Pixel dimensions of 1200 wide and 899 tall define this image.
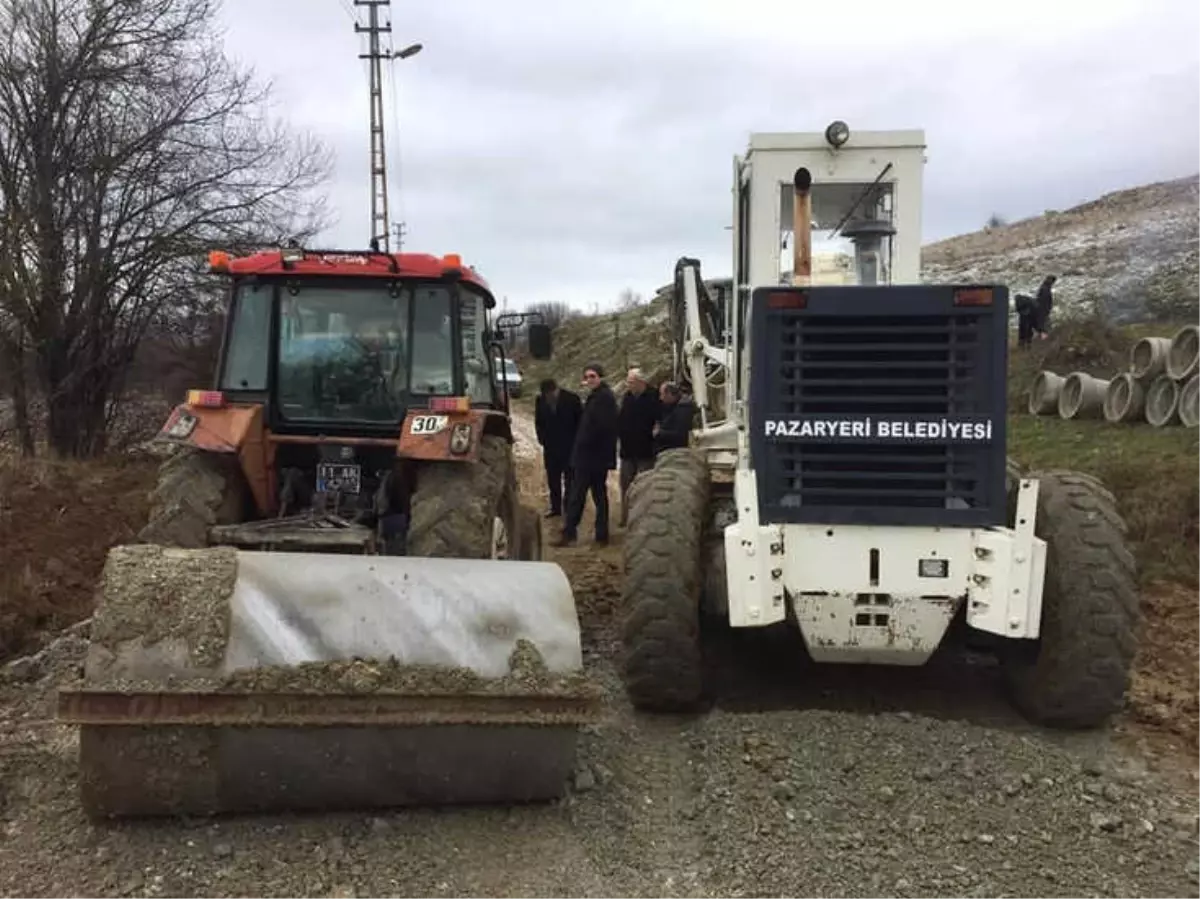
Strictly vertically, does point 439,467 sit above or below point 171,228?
below

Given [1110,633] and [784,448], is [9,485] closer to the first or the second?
[784,448]

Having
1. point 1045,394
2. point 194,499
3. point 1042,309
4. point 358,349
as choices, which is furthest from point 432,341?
point 1042,309

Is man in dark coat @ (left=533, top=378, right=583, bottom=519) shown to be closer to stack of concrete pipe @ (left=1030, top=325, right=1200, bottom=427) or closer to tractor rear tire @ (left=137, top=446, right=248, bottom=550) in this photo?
tractor rear tire @ (left=137, top=446, right=248, bottom=550)

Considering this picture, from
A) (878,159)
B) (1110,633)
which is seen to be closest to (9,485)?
(878,159)

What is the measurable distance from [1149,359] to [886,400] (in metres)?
9.71

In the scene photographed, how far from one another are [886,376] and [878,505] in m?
0.60

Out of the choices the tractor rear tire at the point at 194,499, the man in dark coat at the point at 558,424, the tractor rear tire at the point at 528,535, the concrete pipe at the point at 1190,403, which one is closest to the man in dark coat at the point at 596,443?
the man in dark coat at the point at 558,424

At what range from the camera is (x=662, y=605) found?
531 cm

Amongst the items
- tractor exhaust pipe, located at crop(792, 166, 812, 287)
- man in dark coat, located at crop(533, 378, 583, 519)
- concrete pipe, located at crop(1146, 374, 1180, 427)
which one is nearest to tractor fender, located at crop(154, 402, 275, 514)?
tractor exhaust pipe, located at crop(792, 166, 812, 287)

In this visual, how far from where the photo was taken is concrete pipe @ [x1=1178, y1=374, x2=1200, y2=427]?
493 inches

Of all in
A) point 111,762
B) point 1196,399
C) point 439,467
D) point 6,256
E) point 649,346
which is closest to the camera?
point 111,762

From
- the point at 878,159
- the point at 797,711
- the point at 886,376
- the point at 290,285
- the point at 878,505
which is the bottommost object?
the point at 797,711

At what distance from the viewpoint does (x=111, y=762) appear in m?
3.90

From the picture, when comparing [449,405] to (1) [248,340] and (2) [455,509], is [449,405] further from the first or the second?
(1) [248,340]
